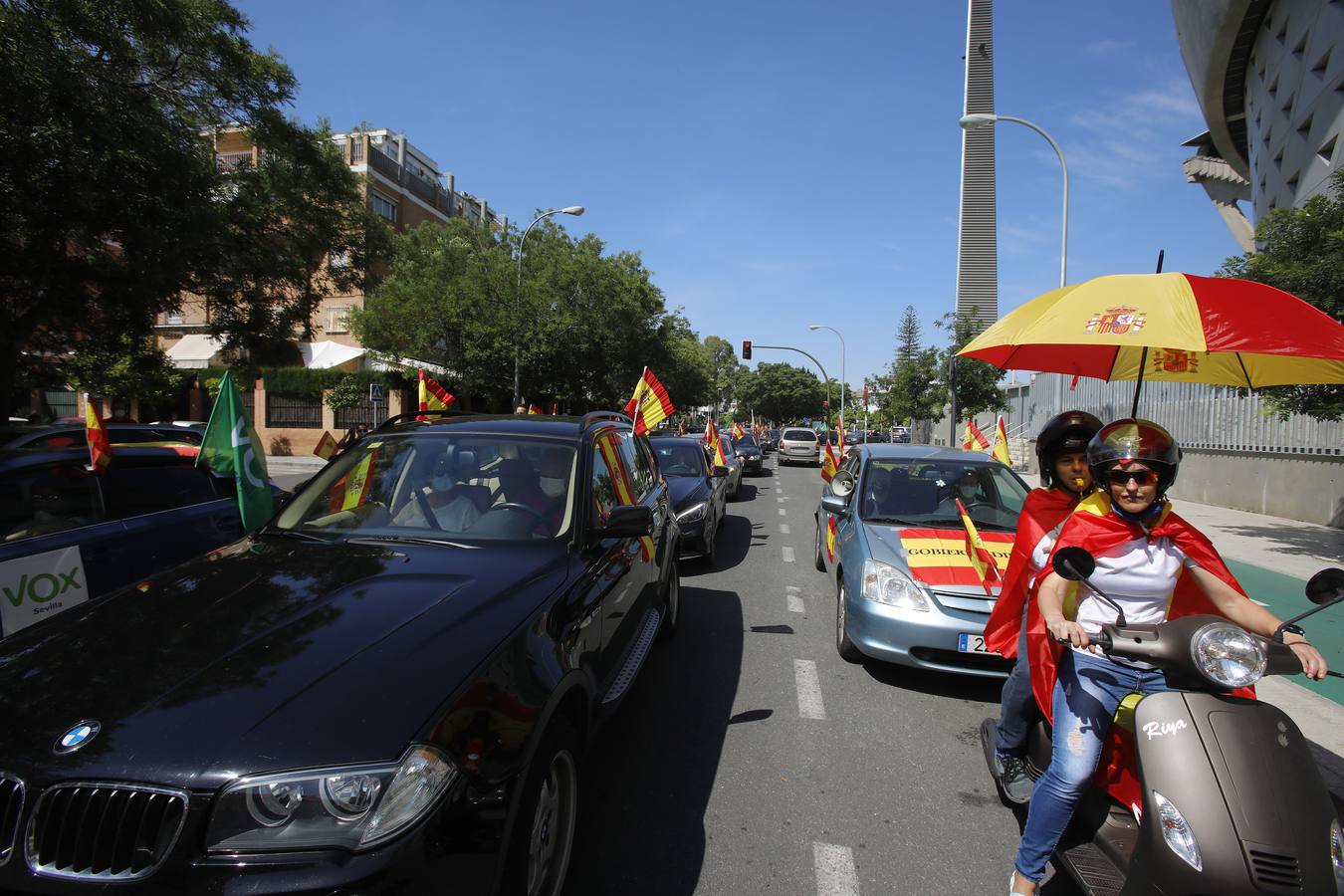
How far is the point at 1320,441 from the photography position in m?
12.3

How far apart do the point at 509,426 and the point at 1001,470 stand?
13.1 feet

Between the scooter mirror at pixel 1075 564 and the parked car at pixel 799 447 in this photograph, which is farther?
the parked car at pixel 799 447

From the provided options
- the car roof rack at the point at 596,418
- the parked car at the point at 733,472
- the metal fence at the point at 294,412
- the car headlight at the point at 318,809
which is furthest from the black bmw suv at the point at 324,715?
the metal fence at the point at 294,412

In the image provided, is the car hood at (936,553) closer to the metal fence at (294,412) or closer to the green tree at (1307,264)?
the green tree at (1307,264)

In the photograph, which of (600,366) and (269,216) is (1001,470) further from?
(600,366)

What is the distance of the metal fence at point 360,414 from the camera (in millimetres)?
28859

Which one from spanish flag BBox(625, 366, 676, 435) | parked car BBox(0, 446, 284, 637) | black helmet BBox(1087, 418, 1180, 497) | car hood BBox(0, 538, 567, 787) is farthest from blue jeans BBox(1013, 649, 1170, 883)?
spanish flag BBox(625, 366, 676, 435)

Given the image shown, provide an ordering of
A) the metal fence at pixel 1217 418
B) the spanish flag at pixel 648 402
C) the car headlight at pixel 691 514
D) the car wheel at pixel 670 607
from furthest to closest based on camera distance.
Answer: the metal fence at pixel 1217 418 → the spanish flag at pixel 648 402 → the car headlight at pixel 691 514 → the car wheel at pixel 670 607

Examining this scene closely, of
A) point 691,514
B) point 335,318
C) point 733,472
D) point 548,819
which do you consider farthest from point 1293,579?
point 335,318

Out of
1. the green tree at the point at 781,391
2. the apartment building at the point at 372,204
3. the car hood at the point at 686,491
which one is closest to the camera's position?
the car hood at the point at 686,491

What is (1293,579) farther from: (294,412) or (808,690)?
(294,412)

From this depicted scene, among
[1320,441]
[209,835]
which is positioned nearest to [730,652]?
[209,835]

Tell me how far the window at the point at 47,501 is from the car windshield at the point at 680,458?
21.7ft

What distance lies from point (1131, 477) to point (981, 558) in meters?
2.48
